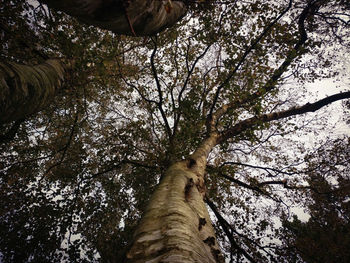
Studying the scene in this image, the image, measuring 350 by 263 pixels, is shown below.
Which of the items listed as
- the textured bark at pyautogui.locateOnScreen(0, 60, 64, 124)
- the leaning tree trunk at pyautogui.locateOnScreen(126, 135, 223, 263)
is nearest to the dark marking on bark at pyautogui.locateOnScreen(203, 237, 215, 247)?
the leaning tree trunk at pyautogui.locateOnScreen(126, 135, 223, 263)

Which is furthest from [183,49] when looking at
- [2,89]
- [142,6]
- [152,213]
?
[152,213]

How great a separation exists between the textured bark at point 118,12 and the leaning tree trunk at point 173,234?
1504mm

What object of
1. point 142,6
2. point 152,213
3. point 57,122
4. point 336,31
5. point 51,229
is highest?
point 336,31

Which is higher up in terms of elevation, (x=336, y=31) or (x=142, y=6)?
(x=336, y=31)

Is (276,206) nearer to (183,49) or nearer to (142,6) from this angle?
(183,49)

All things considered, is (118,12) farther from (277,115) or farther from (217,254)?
(277,115)

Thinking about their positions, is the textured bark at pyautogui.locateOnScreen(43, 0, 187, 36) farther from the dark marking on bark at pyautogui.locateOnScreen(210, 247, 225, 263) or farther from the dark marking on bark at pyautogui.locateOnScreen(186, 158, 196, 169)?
the dark marking on bark at pyautogui.locateOnScreen(186, 158, 196, 169)

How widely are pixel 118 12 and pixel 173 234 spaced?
1752mm

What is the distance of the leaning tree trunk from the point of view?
0.92 metres

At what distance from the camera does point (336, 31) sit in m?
6.54

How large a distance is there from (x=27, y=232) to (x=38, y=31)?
6.10 metres

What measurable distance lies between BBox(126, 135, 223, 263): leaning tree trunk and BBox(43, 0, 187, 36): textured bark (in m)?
1.50

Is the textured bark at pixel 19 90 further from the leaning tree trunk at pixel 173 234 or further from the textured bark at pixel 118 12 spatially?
the leaning tree trunk at pixel 173 234

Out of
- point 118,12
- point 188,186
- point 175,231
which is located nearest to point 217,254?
point 175,231
